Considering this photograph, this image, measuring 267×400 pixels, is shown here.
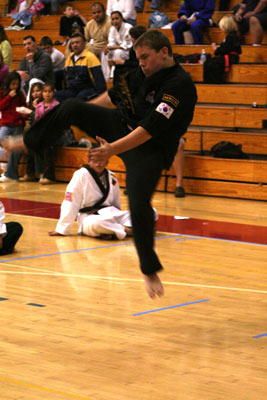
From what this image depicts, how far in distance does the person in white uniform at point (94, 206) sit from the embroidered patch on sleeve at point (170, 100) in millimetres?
3337

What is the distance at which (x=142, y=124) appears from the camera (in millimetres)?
5961

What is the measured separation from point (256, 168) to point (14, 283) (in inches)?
217

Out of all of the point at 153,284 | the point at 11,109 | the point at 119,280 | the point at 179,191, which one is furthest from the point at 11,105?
the point at 153,284

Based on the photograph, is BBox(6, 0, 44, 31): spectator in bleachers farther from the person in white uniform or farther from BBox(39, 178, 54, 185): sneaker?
the person in white uniform

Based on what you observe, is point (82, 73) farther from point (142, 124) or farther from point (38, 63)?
point (142, 124)

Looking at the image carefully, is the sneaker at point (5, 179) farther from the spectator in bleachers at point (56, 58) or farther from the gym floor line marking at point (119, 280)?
the gym floor line marking at point (119, 280)

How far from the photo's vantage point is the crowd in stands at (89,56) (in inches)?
559

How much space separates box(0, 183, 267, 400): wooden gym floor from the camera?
507cm

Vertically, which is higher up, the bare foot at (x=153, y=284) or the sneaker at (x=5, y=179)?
the bare foot at (x=153, y=284)

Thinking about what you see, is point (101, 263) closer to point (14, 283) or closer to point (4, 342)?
point (14, 283)

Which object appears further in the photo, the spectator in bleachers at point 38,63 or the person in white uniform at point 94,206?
the spectator in bleachers at point 38,63

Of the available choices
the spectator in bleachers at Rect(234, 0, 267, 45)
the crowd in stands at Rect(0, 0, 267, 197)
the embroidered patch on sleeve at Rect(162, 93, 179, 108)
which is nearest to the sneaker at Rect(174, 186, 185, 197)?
the crowd in stands at Rect(0, 0, 267, 197)

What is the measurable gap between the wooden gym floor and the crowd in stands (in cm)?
356

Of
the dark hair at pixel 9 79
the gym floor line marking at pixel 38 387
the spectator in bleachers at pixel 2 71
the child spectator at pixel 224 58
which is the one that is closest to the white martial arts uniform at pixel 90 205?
the gym floor line marking at pixel 38 387
